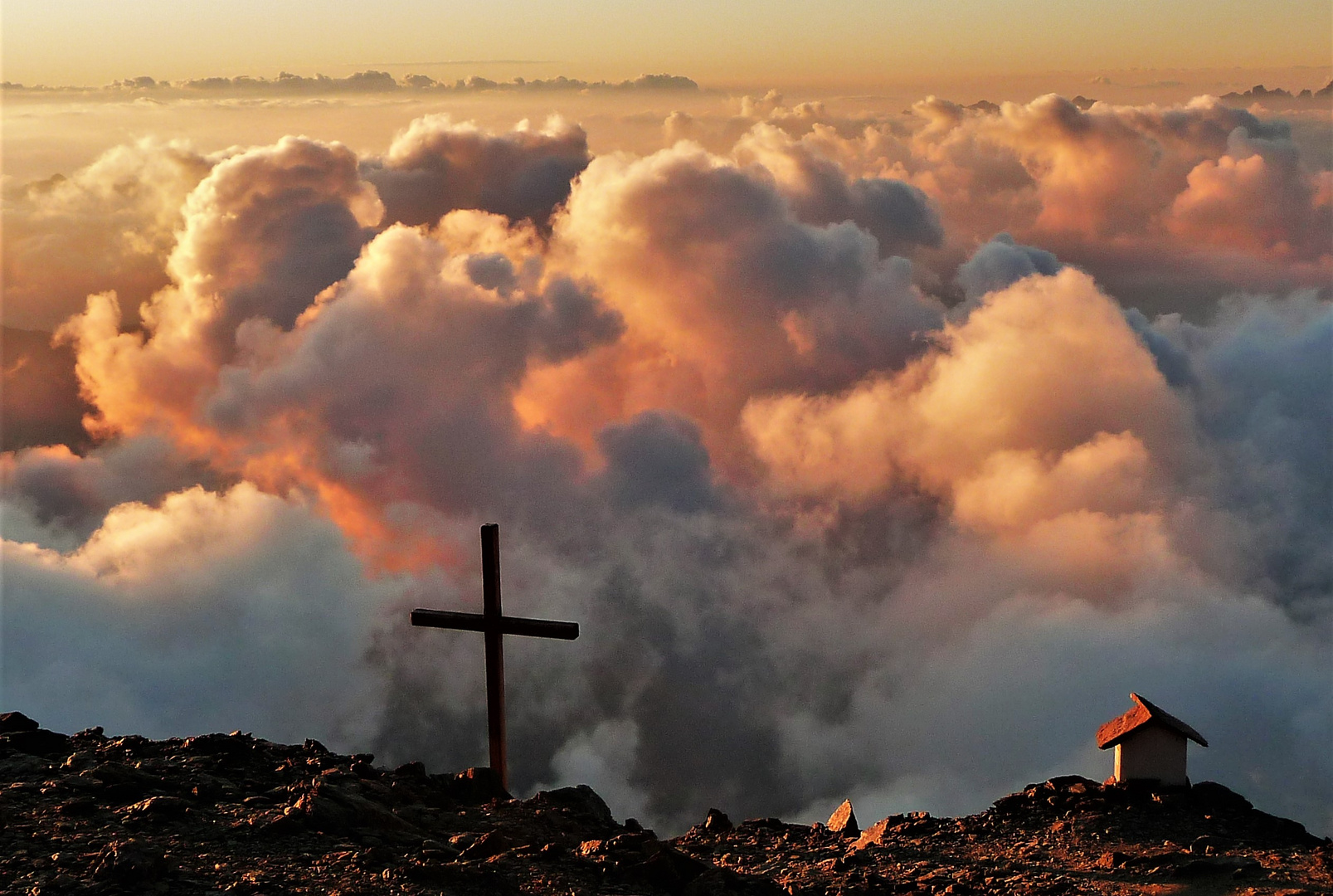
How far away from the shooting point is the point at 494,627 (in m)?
21.1

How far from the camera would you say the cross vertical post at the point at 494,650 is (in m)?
20.9

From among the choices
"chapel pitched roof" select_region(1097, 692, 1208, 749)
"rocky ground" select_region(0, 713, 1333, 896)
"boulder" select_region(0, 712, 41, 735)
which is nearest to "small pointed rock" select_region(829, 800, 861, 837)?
"rocky ground" select_region(0, 713, 1333, 896)

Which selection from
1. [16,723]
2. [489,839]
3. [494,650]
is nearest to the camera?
[489,839]

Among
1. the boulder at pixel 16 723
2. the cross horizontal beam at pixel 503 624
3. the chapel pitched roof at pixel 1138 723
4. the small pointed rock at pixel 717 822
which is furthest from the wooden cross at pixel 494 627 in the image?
Answer: the chapel pitched roof at pixel 1138 723

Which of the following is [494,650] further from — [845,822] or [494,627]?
[845,822]

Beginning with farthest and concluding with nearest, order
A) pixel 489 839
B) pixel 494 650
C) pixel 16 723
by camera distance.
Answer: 1. pixel 494 650
2. pixel 16 723
3. pixel 489 839

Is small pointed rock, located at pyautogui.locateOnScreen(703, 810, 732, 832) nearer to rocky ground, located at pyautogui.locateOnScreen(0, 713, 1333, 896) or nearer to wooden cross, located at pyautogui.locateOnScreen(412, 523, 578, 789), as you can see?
rocky ground, located at pyautogui.locateOnScreen(0, 713, 1333, 896)

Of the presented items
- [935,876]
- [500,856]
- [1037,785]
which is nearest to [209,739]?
[500,856]

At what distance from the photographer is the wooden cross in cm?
2084

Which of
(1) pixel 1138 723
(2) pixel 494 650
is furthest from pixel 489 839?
(1) pixel 1138 723

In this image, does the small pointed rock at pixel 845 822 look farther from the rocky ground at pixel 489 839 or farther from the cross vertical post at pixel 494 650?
the cross vertical post at pixel 494 650

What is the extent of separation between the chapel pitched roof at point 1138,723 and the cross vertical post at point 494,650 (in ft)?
35.1

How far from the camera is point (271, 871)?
47.9ft

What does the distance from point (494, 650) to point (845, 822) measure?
276 inches
